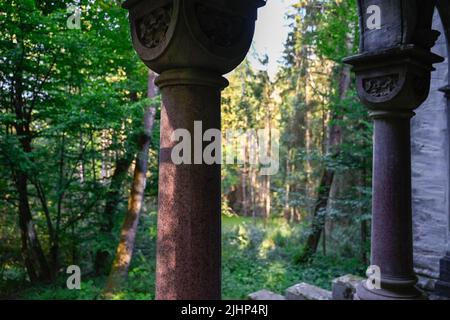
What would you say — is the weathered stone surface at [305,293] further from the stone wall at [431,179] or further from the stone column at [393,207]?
the stone column at [393,207]

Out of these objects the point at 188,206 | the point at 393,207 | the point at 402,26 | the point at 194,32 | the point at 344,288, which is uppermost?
the point at 402,26

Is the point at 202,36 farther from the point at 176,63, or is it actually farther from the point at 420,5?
the point at 420,5

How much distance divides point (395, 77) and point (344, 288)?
336cm

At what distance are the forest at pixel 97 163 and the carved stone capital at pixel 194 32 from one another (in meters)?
4.16

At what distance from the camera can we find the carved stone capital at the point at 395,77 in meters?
2.64

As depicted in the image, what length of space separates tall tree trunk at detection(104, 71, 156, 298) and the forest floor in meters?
0.25

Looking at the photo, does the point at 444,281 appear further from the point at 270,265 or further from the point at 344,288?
the point at 270,265

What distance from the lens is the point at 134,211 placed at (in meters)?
6.98

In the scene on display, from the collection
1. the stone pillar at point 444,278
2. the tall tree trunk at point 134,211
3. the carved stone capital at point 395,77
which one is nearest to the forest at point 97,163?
the tall tree trunk at point 134,211

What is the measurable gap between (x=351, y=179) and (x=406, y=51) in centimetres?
778

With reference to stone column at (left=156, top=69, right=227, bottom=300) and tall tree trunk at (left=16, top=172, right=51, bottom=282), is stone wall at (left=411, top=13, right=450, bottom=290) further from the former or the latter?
tall tree trunk at (left=16, top=172, right=51, bottom=282)

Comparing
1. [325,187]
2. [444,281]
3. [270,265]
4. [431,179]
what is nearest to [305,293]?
[444,281]

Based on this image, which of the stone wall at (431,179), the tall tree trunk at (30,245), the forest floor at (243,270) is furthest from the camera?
the tall tree trunk at (30,245)
